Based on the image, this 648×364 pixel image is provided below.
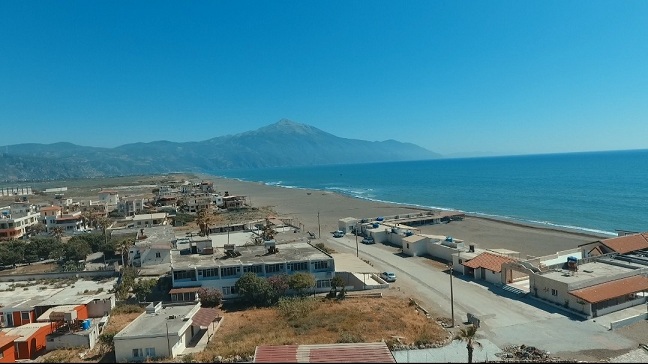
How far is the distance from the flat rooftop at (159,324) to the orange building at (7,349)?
219 inches

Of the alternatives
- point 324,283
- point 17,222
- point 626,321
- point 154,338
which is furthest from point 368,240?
point 17,222

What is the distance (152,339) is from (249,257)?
43.9 feet

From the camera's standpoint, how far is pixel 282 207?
101 m

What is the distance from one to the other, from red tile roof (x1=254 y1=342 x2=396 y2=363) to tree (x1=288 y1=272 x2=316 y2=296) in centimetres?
1246

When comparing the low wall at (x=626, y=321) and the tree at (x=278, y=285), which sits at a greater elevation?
the tree at (x=278, y=285)

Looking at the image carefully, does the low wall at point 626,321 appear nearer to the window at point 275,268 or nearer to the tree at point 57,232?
the window at point 275,268

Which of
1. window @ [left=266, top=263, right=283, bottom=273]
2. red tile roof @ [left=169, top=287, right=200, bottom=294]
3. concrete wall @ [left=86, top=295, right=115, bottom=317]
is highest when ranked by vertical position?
window @ [left=266, top=263, right=283, bottom=273]

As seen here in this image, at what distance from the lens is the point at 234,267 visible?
106ft

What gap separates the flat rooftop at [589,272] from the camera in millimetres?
29766

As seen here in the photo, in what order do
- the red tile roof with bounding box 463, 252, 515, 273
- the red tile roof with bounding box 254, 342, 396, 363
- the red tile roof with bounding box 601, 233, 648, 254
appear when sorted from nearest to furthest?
the red tile roof with bounding box 254, 342, 396, 363 → the red tile roof with bounding box 463, 252, 515, 273 → the red tile roof with bounding box 601, 233, 648, 254

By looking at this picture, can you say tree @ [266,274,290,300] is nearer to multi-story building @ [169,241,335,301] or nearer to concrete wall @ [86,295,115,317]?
multi-story building @ [169,241,335,301]

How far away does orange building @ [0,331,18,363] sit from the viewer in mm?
21656

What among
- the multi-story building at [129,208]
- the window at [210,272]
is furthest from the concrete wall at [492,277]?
the multi-story building at [129,208]

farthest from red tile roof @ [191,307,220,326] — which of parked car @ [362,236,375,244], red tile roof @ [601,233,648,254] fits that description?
red tile roof @ [601,233,648,254]
